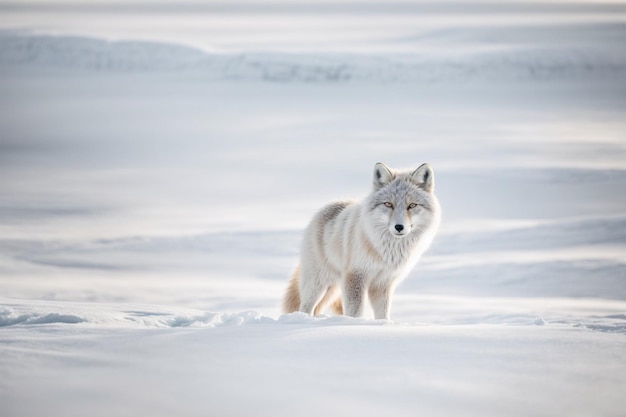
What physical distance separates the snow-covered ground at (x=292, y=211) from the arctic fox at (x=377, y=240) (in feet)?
2.04

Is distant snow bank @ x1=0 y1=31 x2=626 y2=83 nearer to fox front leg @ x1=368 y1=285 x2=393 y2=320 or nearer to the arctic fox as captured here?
the arctic fox

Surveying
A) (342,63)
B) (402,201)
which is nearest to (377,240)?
(402,201)

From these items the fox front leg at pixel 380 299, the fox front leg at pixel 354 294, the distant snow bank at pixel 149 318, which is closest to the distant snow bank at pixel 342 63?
the fox front leg at pixel 380 299

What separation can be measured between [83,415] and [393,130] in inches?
624

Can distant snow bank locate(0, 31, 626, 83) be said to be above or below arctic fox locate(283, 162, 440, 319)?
above

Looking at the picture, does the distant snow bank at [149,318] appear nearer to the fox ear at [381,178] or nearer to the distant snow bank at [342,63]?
the fox ear at [381,178]

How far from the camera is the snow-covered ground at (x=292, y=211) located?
263cm

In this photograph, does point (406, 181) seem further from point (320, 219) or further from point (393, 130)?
point (393, 130)

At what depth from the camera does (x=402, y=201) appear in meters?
4.23

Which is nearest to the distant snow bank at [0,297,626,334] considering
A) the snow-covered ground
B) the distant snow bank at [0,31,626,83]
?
the snow-covered ground

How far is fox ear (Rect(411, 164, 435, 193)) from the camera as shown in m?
4.37

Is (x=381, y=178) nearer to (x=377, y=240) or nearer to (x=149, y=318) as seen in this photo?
(x=377, y=240)

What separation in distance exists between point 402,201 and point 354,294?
0.60 metres

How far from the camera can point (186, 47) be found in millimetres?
25703
